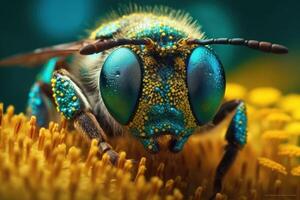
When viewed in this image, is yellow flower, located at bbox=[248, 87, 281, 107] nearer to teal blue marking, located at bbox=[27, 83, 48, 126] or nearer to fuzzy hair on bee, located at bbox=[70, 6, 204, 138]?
fuzzy hair on bee, located at bbox=[70, 6, 204, 138]

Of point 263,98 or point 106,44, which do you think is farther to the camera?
point 263,98

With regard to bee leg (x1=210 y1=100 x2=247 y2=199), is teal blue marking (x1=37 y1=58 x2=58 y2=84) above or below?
above

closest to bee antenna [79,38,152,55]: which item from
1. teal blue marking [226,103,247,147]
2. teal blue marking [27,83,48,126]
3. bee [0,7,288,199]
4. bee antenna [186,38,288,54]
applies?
bee [0,7,288,199]

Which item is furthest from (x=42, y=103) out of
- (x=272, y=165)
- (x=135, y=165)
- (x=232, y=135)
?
(x=272, y=165)

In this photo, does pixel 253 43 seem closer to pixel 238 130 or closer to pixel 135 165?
pixel 238 130

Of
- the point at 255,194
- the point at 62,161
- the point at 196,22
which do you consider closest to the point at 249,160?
the point at 255,194

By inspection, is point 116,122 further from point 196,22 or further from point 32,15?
point 32,15

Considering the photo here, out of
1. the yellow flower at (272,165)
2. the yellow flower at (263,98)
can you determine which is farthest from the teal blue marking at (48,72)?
the yellow flower at (263,98)
